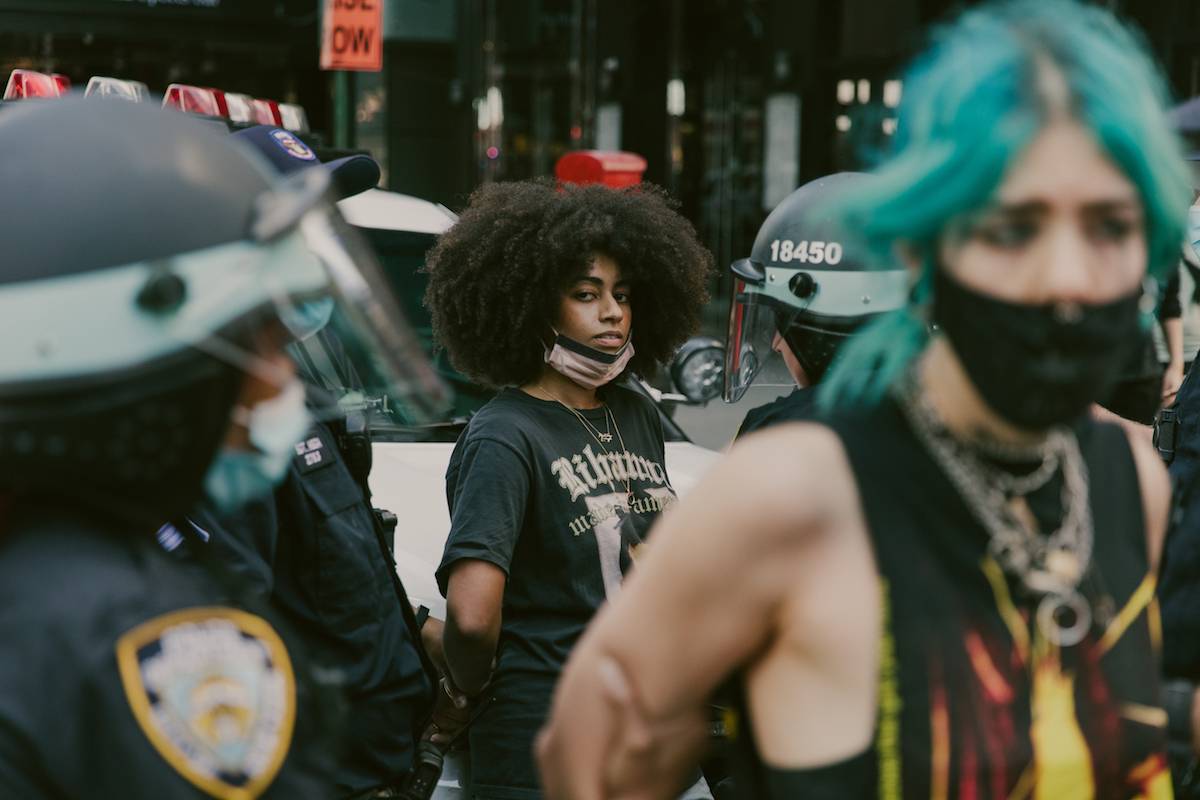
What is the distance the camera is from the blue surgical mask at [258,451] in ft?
6.56

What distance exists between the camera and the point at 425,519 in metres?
5.27

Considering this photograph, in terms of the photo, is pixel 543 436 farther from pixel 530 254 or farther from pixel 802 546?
pixel 802 546

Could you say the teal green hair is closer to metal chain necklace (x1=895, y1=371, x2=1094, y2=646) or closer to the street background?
metal chain necklace (x1=895, y1=371, x2=1094, y2=646)

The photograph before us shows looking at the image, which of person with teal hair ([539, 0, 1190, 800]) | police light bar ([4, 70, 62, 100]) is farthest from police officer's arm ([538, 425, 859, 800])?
police light bar ([4, 70, 62, 100])

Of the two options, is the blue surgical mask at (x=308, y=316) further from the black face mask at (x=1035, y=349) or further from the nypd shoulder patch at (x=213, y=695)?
the black face mask at (x=1035, y=349)

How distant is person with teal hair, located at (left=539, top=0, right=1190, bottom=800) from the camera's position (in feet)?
→ 5.88

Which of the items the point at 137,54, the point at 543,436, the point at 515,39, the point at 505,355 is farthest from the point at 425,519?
the point at 515,39

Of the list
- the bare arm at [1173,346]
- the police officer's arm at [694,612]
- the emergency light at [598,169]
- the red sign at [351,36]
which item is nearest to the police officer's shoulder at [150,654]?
the police officer's arm at [694,612]

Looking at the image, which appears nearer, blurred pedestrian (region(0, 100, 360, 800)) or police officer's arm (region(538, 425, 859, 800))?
blurred pedestrian (region(0, 100, 360, 800))

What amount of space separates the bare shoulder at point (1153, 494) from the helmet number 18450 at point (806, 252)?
183cm

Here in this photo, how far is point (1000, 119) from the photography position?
1787 millimetres

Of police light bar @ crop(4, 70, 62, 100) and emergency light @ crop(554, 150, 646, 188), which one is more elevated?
police light bar @ crop(4, 70, 62, 100)

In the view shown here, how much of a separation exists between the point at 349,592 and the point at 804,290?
1.26 metres

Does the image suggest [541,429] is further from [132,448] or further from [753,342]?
[132,448]
